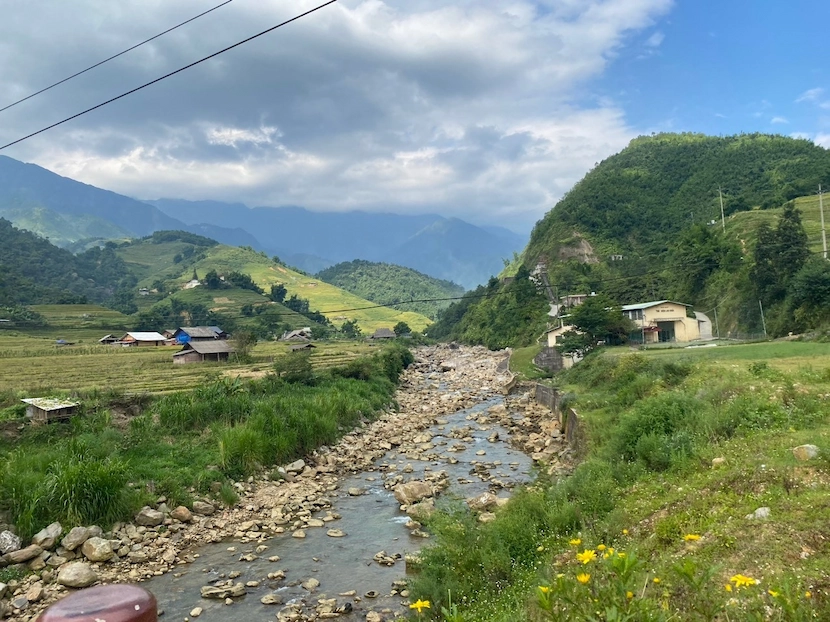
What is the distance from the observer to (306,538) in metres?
14.0

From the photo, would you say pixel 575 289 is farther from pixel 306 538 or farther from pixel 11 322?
pixel 11 322

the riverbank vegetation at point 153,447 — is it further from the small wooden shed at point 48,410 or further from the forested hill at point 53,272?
the forested hill at point 53,272

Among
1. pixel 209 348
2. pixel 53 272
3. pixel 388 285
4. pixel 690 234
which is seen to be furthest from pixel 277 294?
pixel 690 234

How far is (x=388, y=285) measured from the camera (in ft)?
573

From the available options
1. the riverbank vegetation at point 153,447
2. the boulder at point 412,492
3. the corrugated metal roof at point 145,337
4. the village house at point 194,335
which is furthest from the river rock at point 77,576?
the corrugated metal roof at point 145,337

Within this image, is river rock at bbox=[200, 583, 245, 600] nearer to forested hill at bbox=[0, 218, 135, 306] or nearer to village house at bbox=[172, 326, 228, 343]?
village house at bbox=[172, 326, 228, 343]

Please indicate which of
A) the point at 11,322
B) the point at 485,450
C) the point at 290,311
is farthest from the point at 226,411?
the point at 290,311

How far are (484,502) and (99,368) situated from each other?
29.8 meters

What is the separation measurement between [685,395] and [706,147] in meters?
107

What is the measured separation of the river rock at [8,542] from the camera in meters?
12.2

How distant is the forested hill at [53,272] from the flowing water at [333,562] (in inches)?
3029

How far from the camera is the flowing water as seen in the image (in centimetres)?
1038

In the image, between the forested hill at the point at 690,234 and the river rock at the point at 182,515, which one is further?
the forested hill at the point at 690,234

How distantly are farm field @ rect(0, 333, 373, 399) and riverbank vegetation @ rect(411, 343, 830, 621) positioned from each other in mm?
21355
